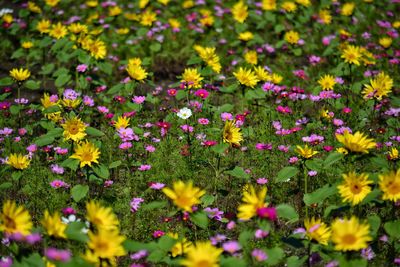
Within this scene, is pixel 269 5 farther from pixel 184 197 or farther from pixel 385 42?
pixel 184 197

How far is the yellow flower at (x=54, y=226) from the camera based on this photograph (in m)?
2.36

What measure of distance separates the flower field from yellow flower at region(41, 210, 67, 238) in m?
0.02

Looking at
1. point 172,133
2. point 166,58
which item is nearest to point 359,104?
point 172,133

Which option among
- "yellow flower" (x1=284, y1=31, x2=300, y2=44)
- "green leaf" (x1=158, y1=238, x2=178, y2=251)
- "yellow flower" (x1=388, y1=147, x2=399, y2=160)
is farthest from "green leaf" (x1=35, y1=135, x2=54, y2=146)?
"yellow flower" (x1=284, y1=31, x2=300, y2=44)

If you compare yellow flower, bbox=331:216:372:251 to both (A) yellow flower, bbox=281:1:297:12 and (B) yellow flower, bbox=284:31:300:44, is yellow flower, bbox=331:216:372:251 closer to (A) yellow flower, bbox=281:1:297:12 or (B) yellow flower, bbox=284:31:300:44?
→ (B) yellow flower, bbox=284:31:300:44

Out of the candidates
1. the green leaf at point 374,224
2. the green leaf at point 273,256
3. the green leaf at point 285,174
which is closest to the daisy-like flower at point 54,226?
the green leaf at point 273,256

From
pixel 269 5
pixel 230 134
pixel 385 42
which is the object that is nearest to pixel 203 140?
pixel 230 134

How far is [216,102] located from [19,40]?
324cm

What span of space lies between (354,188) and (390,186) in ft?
0.71

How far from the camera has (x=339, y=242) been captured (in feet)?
7.80

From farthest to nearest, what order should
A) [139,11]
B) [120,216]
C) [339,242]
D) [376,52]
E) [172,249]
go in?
[139,11], [376,52], [120,216], [172,249], [339,242]

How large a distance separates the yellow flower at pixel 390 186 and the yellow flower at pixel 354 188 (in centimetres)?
13

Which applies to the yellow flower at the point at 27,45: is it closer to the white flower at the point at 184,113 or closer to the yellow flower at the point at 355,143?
the white flower at the point at 184,113

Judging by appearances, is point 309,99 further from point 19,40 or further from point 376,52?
point 19,40
